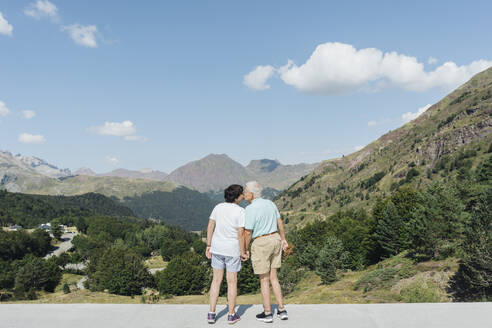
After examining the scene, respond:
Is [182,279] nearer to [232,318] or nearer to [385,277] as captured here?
[385,277]

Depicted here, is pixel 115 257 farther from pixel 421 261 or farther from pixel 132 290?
pixel 421 261

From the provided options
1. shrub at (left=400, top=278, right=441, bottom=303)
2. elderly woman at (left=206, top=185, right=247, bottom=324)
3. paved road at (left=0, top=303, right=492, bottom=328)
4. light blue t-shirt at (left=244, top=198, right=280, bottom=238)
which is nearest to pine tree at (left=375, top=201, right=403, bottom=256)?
shrub at (left=400, top=278, right=441, bottom=303)

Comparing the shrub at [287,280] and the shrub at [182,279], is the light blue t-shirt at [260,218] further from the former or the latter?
the shrub at [182,279]

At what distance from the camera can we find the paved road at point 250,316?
690cm

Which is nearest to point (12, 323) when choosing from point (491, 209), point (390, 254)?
point (491, 209)

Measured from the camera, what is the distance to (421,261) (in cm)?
3481

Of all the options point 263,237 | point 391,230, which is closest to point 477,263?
point 263,237

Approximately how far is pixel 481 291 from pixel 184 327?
23.0 metres

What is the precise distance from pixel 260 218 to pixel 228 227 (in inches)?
35.1

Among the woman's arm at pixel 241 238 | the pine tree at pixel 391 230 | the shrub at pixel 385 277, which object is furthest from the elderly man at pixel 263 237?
the pine tree at pixel 391 230

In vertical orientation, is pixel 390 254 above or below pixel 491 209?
below

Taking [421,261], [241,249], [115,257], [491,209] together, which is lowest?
[115,257]

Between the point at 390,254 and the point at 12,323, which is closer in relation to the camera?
the point at 12,323

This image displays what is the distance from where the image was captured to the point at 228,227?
25.9 feet
